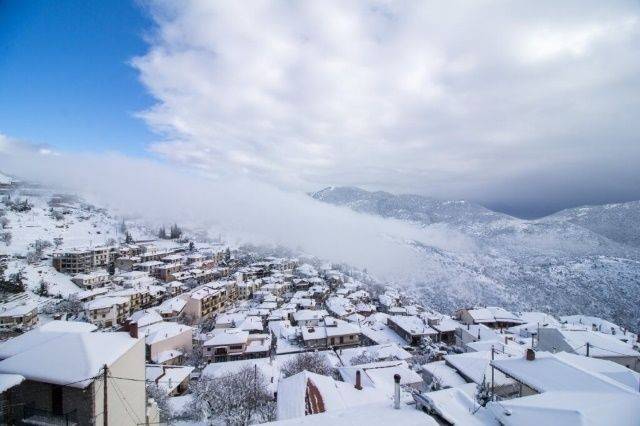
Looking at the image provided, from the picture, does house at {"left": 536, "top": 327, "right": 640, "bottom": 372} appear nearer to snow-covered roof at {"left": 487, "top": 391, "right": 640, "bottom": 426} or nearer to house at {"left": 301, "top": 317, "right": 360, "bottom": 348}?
snow-covered roof at {"left": 487, "top": 391, "right": 640, "bottom": 426}

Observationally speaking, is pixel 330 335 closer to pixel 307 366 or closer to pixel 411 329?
pixel 411 329

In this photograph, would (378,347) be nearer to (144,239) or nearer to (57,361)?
(57,361)

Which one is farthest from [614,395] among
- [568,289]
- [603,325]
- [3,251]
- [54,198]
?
[54,198]

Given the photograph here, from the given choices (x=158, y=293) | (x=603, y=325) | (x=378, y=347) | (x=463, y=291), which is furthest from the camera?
(x=463, y=291)

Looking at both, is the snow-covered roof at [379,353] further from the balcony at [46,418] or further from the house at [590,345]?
the balcony at [46,418]

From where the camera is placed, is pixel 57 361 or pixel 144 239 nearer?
pixel 57 361

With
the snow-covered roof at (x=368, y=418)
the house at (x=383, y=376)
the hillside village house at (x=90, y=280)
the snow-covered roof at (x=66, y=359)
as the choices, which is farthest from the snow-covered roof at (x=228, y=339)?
the hillside village house at (x=90, y=280)

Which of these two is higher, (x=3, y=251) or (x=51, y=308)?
(x=3, y=251)
